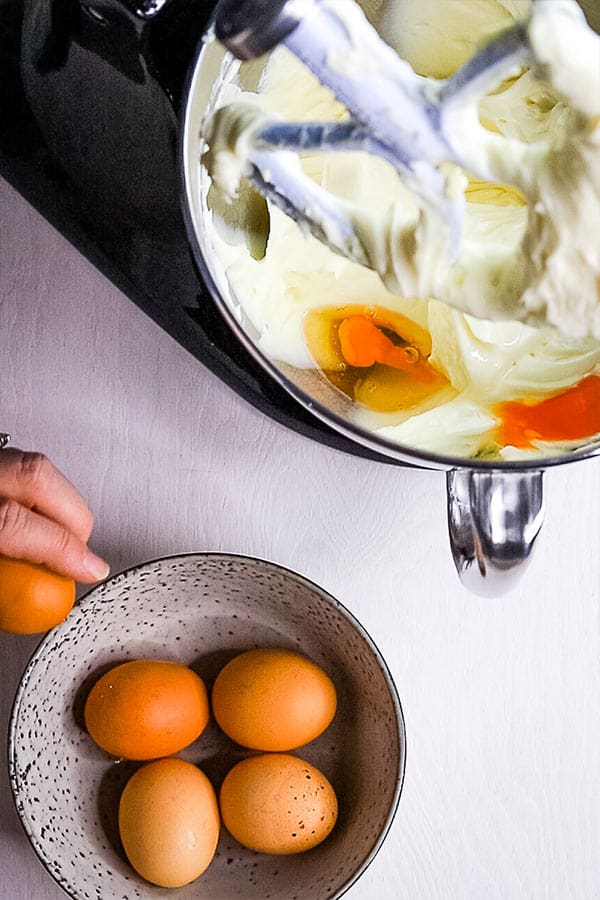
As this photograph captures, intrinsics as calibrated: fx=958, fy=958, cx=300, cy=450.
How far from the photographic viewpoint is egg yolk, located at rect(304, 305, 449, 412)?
57 cm

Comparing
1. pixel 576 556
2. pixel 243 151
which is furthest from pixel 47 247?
pixel 576 556

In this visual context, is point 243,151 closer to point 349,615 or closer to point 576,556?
point 349,615

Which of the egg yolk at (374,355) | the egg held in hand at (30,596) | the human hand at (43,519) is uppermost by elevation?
the egg yolk at (374,355)

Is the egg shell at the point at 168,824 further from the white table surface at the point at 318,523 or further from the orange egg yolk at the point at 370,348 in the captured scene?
the orange egg yolk at the point at 370,348

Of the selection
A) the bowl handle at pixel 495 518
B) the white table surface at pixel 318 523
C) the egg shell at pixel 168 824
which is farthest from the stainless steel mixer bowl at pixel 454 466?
the egg shell at pixel 168 824

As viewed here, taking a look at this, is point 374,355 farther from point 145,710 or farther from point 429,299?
point 145,710

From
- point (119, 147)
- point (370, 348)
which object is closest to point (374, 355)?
point (370, 348)

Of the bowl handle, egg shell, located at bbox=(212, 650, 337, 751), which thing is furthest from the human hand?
the bowl handle

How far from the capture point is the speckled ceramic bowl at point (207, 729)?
608 mm

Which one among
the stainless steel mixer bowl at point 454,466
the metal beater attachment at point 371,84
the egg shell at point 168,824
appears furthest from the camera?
the egg shell at point 168,824

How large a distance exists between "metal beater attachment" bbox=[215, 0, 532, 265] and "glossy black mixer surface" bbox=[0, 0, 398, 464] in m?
0.24

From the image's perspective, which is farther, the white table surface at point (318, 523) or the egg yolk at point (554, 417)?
the white table surface at point (318, 523)

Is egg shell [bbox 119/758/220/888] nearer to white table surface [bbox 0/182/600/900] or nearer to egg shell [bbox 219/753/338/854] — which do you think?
egg shell [bbox 219/753/338/854]

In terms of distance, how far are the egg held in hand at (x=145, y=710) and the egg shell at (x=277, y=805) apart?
47 mm
